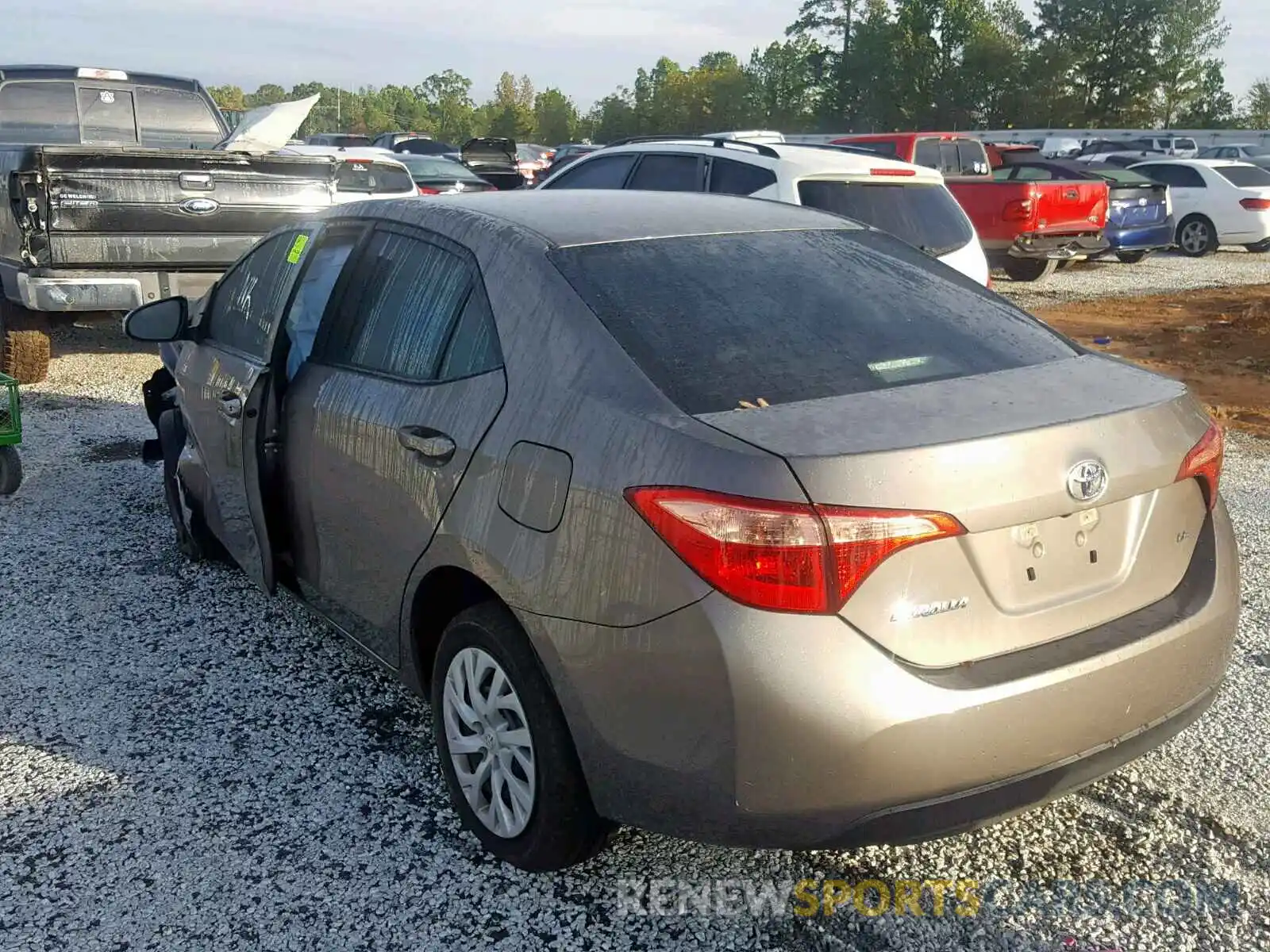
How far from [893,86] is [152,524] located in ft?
256

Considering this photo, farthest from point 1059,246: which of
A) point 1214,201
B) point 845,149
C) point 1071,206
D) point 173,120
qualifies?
point 173,120

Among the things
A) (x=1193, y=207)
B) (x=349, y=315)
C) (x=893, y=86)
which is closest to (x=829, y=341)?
(x=349, y=315)

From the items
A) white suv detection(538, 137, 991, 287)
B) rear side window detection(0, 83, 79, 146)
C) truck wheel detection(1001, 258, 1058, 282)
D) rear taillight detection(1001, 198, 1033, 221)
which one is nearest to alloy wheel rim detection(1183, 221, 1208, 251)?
truck wheel detection(1001, 258, 1058, 282)

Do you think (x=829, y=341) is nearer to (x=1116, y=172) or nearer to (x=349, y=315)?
(x=349, y=315)

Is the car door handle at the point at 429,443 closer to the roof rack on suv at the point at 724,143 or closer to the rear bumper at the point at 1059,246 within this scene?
the roof rack on suv at the point at 724,143

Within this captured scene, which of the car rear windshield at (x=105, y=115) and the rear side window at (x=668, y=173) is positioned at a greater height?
the car rear windshield at (x=105, y=115)

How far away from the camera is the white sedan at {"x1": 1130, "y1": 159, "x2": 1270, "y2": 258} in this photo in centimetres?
1905

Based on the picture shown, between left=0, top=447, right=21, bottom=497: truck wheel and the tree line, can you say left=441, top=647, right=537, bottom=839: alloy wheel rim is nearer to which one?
left=0, top=447, right=21, bottom=497: truck wheel

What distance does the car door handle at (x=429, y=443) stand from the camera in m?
2.96

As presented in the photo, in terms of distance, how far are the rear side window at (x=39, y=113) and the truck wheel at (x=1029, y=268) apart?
10.6m

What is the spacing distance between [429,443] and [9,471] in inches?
153

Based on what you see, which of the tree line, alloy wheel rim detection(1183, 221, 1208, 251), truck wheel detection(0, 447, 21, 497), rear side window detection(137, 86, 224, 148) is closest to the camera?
truck wheel detection(0, 447, 21, 497)

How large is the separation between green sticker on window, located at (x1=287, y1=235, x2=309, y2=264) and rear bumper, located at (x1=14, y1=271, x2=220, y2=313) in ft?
13.4

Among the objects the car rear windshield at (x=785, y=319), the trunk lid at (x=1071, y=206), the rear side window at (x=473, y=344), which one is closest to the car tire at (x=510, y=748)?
the rear side window at (x=473, y=344)
